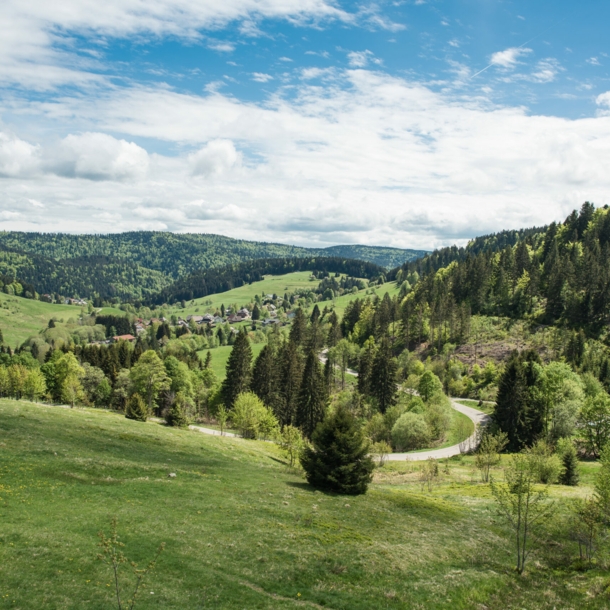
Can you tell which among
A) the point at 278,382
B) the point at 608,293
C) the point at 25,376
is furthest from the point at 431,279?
the point at 25,376

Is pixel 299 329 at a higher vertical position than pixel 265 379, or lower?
higher

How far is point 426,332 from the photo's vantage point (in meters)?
159

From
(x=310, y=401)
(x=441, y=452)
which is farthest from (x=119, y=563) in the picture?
(x=441, y=452)

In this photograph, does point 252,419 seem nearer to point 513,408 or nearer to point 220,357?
point 513,408

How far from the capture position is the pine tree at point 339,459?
4191 cm

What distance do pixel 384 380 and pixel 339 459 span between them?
69.4m

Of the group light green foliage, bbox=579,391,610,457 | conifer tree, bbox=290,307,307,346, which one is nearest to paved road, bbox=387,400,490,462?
light green foliage, bbox=579,391,610,457

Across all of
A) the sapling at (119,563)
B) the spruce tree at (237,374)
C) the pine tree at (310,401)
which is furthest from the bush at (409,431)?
the sapling at (119,563)

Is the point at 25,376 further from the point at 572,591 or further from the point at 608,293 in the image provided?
the point at 608,293

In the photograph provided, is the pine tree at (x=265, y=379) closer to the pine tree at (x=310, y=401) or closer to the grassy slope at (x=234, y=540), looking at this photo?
the pine tree at (x=310, y=401)

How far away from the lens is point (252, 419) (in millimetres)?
77875

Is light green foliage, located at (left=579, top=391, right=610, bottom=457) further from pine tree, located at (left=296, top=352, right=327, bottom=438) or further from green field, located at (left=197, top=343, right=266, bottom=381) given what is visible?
green field, located at (left=197, top=343, right=266, bottom=381)

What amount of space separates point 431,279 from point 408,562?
168970 millimetres

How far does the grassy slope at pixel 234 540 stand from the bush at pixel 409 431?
41196mm
